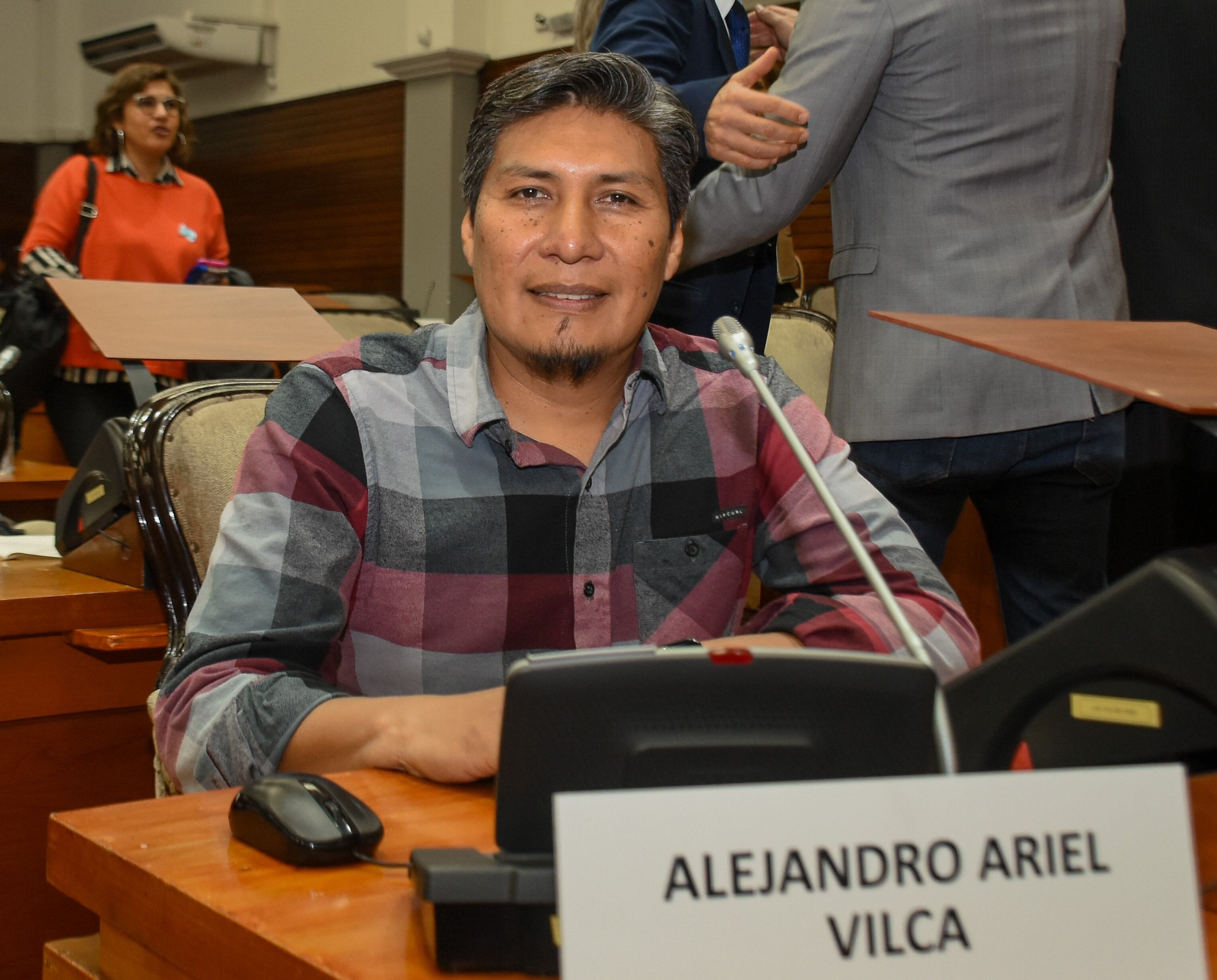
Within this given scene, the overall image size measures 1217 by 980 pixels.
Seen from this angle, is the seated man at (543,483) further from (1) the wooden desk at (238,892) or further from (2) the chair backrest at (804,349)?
(2) the chair backrest at (804,349)

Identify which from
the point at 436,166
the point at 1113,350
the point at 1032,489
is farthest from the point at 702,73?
the point at 436,166

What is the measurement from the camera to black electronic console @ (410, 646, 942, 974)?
652 mm

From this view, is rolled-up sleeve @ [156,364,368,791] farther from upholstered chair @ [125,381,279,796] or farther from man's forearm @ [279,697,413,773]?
upholstered chair @ [125,381,279,796]

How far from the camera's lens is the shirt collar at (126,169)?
4.01 metres

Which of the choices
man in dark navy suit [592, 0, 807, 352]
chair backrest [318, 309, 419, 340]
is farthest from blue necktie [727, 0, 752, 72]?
chair backrest [318, 309, 419, 340]

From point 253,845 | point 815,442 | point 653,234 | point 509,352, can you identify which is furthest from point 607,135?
point 253,845

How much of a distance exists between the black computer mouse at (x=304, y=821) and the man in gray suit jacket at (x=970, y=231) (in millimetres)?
1123

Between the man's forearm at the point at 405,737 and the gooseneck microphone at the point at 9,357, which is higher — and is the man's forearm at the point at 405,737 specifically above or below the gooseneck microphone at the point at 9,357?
below

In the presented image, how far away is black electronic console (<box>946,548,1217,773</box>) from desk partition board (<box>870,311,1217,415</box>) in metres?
0.13

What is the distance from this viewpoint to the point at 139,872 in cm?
80

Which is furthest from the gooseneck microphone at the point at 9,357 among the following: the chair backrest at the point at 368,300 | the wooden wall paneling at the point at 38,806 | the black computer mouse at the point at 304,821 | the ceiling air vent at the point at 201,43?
the ceiling air vent at the point at 201,43

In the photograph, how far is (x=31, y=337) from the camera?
3410mm

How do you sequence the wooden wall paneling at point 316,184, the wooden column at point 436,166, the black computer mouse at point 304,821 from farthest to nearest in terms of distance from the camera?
the wooden wall paneling at point 316,184
the wooden column at point 436,166
the black computer mouse at point 304,821

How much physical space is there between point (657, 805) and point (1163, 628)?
0.34 m
